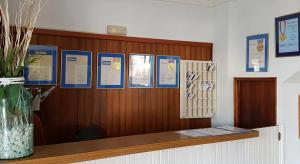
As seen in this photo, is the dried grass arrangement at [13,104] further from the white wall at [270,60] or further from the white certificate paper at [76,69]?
the white wall at [270,60]

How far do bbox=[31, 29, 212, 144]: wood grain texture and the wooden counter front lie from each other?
0.96 metres

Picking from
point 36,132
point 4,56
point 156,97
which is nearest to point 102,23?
point 156,97

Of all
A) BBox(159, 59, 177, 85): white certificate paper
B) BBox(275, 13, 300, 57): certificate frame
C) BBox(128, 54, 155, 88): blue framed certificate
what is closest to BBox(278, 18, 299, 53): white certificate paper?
BBox(275, 13, 300, 57): certificate frame

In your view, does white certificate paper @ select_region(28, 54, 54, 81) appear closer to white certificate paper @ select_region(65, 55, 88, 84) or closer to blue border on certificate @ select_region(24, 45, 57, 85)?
blue border on certificate @ select_region(24, 45, 57, 85)

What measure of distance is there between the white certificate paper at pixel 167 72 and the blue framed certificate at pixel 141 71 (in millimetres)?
108

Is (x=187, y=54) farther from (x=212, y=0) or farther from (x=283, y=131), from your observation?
(x=283, y=131)

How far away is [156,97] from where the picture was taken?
115 inches

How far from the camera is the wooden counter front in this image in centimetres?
129

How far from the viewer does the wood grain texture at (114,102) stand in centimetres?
245

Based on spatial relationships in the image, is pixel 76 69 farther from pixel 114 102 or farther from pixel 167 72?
pixel 167 72

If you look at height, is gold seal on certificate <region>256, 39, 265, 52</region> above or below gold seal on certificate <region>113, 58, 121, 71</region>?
above

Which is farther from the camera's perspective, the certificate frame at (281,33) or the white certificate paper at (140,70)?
the white certificate paper at (140,70)

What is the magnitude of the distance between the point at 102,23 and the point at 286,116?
193 cm

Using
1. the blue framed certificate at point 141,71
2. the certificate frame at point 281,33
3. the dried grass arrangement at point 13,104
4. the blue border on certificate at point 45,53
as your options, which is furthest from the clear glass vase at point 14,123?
the certificate frame at point 281,33
